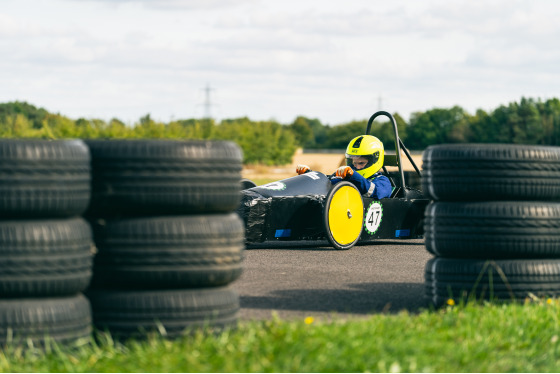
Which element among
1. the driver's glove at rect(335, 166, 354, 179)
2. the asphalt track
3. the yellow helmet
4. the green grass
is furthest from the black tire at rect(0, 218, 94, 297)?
the yellow helmet

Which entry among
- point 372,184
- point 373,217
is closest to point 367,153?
point 372,184

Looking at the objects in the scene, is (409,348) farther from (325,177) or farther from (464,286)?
(325,177)

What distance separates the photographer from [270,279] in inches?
344

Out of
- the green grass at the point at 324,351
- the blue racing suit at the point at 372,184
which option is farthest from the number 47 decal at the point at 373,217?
the green grass at the point at 324,351

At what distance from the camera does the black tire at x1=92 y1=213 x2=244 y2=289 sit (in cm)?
505

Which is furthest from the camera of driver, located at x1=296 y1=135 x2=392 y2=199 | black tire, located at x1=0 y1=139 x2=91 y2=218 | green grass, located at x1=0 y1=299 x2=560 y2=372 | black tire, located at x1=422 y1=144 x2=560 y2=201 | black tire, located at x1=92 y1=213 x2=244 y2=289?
driver, located at x1=296 y1=135 x2=392 y2=199

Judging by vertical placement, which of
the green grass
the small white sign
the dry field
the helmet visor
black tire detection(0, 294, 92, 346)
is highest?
the helmet visor

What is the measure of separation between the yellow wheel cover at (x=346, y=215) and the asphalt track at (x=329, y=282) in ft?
0.71

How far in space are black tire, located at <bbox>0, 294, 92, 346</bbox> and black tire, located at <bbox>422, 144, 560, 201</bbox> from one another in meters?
2.94

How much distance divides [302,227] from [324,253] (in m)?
0.67

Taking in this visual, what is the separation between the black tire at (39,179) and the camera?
4.73m

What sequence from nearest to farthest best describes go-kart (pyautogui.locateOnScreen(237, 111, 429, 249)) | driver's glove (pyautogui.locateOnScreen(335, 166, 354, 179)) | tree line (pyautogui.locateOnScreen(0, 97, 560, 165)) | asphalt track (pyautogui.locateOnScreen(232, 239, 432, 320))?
asphalt track (pyautogui.locateOnScreen(232, 239, 432, 320)), go-kart (pyautogui.locateOnScreen(237, 111, 429, 249)), driver's glove (pyautogui.locateOnScreen(335, 166, 354, 179)), tree line (pyautogui.locateOnScreen(0, 97, 560, 165))

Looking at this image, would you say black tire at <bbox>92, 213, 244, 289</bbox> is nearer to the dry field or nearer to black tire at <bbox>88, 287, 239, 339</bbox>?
black tire at <bbox>88, 287, 239, 339</bbox>

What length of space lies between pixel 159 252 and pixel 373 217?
776cm
